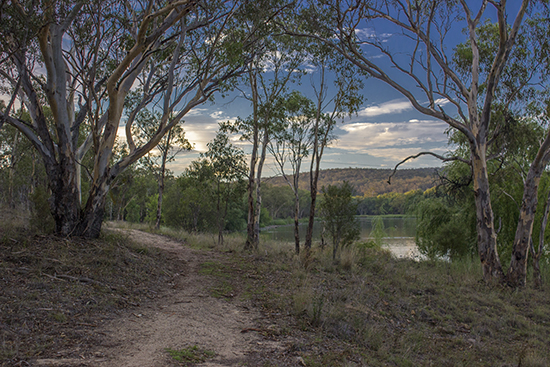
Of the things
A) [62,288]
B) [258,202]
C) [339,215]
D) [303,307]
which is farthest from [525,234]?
[62,288]

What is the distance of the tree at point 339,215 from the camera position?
12.1 meters

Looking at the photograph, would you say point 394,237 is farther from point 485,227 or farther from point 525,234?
point 485,227

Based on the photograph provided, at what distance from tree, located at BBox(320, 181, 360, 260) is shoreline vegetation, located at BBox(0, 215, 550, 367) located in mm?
2547

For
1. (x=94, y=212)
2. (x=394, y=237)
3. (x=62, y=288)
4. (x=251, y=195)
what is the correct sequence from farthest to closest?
(x=394, y=237)
(x=251, y=195)
(x=94, y=212)
(x=62, y=288)

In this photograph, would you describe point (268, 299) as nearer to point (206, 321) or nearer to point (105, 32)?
point (206, 321)

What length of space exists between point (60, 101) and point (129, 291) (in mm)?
4799

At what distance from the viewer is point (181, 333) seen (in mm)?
3918

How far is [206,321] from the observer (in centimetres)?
445

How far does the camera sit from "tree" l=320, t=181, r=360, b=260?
39.6ft

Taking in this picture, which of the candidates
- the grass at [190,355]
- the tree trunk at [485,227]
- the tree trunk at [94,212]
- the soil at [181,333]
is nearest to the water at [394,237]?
the tree trunk at [485,227]

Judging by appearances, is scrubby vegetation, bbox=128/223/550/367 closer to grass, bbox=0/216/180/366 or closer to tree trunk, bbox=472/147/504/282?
tree trunk, bbox=472/147/504/282

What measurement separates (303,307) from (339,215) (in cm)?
715

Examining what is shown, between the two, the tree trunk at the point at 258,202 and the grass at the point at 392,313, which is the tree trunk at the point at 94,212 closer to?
the grass at the point at 392,313

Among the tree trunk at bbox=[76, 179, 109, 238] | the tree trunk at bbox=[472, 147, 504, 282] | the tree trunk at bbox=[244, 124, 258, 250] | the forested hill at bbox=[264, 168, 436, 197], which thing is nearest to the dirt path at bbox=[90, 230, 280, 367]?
the tree trunk at bbox=[76, 179, 109, 238]
